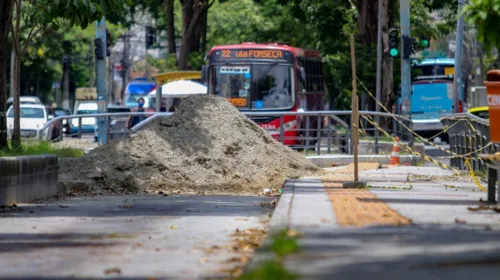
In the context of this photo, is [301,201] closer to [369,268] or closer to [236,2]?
[369,268]

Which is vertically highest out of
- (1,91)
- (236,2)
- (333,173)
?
(236,2)

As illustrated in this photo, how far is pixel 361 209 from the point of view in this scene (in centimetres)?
1299

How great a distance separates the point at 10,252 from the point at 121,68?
80.6 meters

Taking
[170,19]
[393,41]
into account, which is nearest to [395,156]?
[393,41]

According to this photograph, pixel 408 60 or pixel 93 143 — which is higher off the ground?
pixel 408 60

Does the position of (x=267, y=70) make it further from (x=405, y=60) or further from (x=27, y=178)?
(x=27, y=178)

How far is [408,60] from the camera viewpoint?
3456 cm

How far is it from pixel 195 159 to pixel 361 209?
960 cm

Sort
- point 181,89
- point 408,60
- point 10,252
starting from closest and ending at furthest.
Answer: point 10,252 < point 408,60 < point 181,89

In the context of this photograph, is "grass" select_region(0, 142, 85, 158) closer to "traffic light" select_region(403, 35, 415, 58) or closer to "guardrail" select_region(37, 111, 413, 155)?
"guardrail" select_region(37, 111, 413, 155)

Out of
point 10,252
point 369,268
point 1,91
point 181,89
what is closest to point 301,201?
point 10,252

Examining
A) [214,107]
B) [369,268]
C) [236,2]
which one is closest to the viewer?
[369,268]

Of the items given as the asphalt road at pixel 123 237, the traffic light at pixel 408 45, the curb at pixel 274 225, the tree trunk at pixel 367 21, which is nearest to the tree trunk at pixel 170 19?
the tree trunk at pixel 367 21

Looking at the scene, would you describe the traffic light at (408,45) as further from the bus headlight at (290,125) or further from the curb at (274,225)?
the curb at (274,225)
